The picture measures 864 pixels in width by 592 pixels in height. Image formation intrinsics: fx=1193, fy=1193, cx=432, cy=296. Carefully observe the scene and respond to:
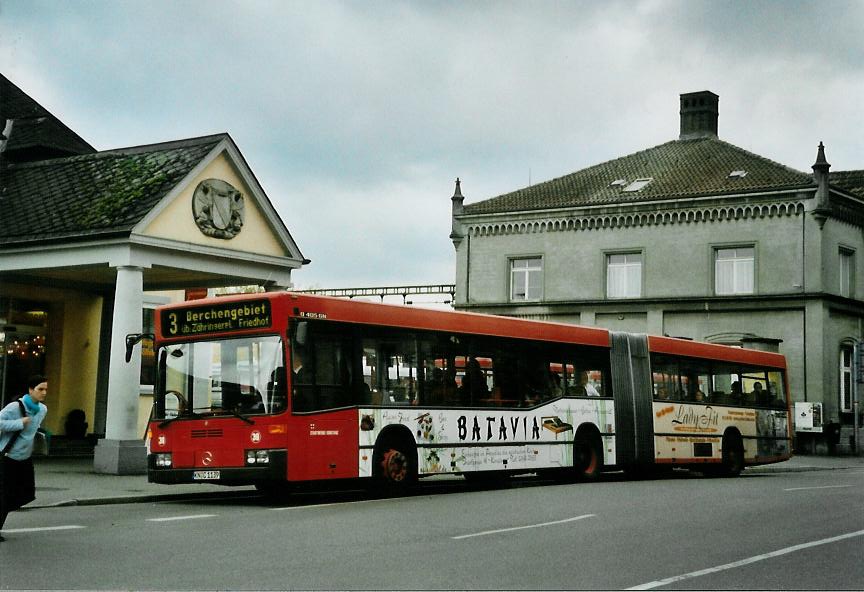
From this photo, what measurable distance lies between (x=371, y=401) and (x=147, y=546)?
6966 millimetres

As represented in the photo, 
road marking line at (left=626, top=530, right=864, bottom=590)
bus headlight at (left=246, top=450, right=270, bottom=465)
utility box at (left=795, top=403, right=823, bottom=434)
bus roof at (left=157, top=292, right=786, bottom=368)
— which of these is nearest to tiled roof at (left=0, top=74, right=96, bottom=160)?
bus roof at (left=157, top=292, right=786, bottom=368)

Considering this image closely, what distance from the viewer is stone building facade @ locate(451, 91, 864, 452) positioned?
1730 inches

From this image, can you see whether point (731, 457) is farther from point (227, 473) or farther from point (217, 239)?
point (227, 473)

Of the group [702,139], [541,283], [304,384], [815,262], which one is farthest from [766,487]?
[702,139]

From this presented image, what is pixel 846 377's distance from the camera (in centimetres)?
4534

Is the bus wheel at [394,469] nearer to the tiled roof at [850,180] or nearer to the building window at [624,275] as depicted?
the building window at [624,275]

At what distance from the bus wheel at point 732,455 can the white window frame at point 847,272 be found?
1994 cm

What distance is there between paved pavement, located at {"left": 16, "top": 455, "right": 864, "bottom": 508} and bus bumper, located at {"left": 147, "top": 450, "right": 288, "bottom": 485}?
504 mm

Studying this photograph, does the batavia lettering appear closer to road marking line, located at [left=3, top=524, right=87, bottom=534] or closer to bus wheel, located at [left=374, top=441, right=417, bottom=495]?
bus wheel, located at [left=374, top=441, right=417, bottom=495]

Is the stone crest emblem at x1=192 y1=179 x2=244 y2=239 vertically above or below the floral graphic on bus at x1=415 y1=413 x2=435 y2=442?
above

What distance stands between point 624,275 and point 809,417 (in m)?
9.57

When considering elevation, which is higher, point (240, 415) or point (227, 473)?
point (240, 415)

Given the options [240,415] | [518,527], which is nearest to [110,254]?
[240,415]

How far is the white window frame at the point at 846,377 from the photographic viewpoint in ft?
147
